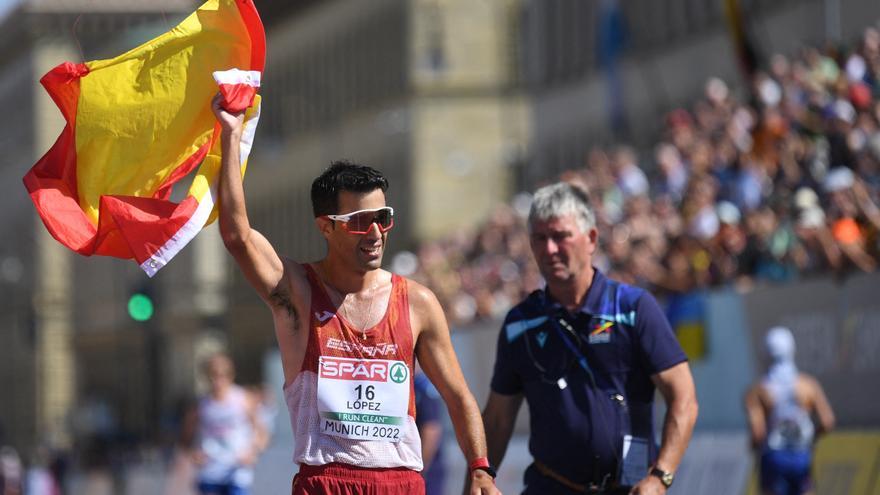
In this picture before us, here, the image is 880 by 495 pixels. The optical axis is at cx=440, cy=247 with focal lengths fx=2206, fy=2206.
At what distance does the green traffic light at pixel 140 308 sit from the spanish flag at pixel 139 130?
4.23m

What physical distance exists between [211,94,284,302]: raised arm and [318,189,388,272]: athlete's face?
0.84 ft

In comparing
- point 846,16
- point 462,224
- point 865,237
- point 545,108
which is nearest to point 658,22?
point 545,108

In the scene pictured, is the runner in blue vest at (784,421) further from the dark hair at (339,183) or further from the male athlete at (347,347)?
the dark hair at (339,183)

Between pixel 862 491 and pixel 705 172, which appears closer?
pixel 862 491

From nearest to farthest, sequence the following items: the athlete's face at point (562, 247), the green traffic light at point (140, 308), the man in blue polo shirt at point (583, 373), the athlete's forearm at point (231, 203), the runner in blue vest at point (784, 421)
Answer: the athlete's forearm at point (231, 203) < the man in blue polo shirt at point (583, 373) < the athlete's face at point (562, 247) < the green traffic light at point (140, 308) < the runner in blue vest at point (784, 421)

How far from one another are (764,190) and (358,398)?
39.0ft

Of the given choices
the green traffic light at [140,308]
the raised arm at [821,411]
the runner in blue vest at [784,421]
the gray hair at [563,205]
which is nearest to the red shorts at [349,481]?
the gray hair at [563,205]

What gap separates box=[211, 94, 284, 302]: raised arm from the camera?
8172mm

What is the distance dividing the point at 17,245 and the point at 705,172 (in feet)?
252

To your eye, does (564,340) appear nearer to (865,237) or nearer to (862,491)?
(862,491)

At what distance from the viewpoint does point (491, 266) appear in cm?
2736

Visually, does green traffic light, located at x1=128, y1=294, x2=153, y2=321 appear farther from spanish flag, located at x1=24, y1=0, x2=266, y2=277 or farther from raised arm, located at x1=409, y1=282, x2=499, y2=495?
raised arm, located at x1=409, y1=282, x2=499, y2=495

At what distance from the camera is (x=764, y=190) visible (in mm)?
19750

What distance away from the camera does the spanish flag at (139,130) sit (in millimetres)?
8734
